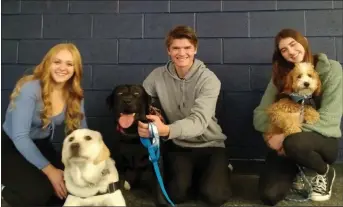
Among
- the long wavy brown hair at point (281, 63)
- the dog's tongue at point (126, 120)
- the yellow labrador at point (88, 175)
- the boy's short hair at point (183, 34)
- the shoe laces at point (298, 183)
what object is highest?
the boy's short hair at point (183, 34)

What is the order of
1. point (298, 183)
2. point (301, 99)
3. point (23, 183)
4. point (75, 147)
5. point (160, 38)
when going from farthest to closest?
point (160, 38) < point (298, 183) < point (301, 99) < point (23, 183) < point (75, 147)

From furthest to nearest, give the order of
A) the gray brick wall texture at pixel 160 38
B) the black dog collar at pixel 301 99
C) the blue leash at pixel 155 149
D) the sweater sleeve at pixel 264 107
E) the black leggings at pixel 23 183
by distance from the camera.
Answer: the gray brick wall texture at pixel 160 38 < the sweater sleeve at pixel 264 107 < the black dog collar at pixel 301 99 < the black leggings at pixel 23 183 < the blue leash at pixel 155 149

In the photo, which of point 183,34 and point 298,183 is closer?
point 183,34

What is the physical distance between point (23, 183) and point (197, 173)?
3.43 ft

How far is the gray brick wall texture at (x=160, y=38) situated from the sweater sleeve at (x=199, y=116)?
2.11 feet

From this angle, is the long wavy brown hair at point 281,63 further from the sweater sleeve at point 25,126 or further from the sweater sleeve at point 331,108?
the sweater sleeve at point 25,126

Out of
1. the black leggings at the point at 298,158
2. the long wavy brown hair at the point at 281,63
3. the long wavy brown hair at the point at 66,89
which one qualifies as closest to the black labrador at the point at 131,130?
the long wavy brown hair at the point at 66,89

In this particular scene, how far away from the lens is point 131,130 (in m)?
2.04

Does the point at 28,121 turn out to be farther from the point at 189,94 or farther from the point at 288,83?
the point at 288,83

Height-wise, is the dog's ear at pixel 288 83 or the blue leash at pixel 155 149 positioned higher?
the dog's ear at pixel 288 83

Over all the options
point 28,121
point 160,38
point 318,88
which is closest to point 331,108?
point 318,88

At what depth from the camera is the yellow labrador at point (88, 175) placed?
1692 millimetres

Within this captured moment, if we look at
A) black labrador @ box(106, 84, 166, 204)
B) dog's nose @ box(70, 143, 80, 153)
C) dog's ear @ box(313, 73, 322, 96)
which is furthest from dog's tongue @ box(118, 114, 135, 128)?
dog's ear @ box(313, 73, 322, 96)

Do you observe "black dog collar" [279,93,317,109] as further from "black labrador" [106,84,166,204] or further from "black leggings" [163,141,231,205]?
"black labrador" [106,84,166,204]
